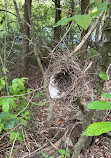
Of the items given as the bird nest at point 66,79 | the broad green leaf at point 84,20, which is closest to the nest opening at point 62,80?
the bird nest at point 66,79

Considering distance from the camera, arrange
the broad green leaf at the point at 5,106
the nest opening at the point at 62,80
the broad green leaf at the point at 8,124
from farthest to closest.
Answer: the nest opening at the point at 62,80, the broad green leaf at the point at 5,106, the broad green leaf at the point at 8,124

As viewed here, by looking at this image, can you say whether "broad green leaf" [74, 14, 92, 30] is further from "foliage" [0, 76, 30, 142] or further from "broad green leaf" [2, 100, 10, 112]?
"broad green leaf" [2, 100, 10, 112]

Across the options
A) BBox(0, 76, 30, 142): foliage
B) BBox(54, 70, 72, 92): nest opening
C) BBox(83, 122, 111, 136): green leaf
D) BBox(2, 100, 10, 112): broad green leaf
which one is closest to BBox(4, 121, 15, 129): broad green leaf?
BBox(0, 76, 30, 142): foliage

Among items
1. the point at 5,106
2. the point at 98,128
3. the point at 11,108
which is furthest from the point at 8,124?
the point at 98,128

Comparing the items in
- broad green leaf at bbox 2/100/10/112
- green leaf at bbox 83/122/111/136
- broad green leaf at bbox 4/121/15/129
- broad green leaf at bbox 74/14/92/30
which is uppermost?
broad green leaf at bbox 74/14/92/30

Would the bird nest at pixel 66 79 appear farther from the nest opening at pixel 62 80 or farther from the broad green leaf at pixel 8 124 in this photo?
the broad green leaf at pixel 8 124

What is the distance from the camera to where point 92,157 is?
7.98 ft

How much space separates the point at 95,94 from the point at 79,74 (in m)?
0.32

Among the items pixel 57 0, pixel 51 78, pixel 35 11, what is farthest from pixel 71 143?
pixel 35 11

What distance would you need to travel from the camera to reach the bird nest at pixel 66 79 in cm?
148

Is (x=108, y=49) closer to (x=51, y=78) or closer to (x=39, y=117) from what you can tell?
(x=51, y=78)

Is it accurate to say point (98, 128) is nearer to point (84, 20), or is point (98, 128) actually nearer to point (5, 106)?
point (84, 20)

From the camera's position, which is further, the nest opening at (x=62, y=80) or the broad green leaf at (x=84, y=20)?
the nest opening at (x=62, y=80)

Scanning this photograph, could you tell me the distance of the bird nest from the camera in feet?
4.84
